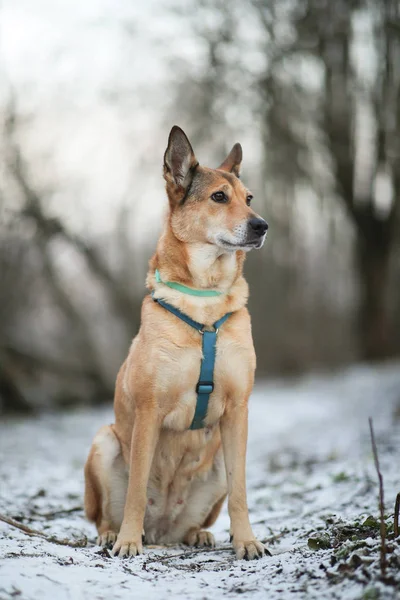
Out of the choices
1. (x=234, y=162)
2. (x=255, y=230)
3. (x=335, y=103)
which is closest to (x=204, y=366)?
(x=255, y=230)

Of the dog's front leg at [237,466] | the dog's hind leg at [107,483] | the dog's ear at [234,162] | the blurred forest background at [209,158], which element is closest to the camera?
the dog's front leg at [237,466]

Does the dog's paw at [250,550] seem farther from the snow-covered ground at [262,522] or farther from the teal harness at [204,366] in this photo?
the teal harness at [204,366]

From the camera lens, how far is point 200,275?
4246 mm

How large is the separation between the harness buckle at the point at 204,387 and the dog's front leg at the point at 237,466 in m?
0.22

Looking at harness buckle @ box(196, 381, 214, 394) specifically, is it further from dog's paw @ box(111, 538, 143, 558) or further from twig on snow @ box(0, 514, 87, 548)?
twig on snow @ box(0, 514, 87, 548)

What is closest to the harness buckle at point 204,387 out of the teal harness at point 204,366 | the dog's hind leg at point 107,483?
the teal harness at point 204,366

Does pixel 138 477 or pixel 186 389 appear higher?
pixel 186 389

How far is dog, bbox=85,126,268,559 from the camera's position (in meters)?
3.94

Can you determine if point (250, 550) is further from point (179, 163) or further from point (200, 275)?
point (179, 163)

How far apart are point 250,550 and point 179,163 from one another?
257 cm

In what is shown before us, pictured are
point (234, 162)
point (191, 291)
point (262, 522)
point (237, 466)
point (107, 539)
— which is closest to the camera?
point (237, 466)

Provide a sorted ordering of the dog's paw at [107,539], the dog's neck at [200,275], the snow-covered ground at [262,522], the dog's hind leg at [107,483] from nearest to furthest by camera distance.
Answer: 1. the snow-covered ground at [262,522]
2. the dog's neck at [200,275]
3. the dog's paw at [107,539]
4. the dog's hind leg at [107,483]

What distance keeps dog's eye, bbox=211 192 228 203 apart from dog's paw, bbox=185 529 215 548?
2309 millimetres

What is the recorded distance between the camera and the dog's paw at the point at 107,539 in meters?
4.30
